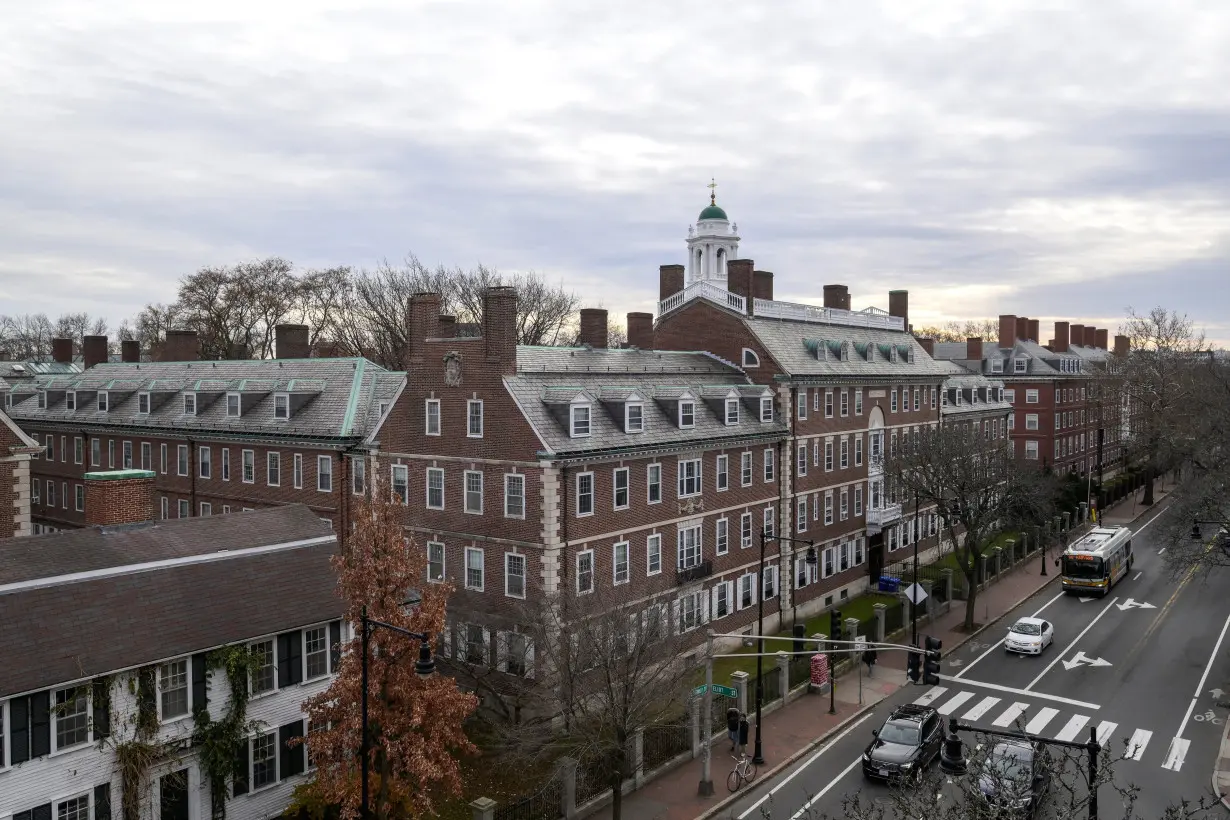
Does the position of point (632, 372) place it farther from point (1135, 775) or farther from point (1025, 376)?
point (1025, 376)

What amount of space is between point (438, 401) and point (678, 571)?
12112 mm

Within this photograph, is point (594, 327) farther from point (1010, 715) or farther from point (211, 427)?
point (1010, 715)

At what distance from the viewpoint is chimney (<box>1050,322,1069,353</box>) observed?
4154 inches

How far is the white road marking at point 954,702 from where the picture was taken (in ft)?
111

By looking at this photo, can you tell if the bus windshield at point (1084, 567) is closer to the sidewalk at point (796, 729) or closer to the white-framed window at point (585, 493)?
the sidewalk at point (796, 729)

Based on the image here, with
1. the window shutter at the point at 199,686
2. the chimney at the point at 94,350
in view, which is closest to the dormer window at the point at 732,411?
the window shutter at the point at 199,686

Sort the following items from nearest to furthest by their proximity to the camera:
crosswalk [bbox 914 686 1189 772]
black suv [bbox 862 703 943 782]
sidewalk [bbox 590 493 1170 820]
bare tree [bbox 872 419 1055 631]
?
1. sidewalk [bbox 590 493 1170 820]
2. black suv [bbox 862 703 943 782]
3. crosswalk [bbox 914 686 1189 772]
4. bare tree [bbox 872 419 1055 631]

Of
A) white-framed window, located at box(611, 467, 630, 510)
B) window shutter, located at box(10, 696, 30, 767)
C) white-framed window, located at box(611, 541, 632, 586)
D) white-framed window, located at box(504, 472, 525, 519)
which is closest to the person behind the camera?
window shutter, located at box(10, 696, 30, 767)

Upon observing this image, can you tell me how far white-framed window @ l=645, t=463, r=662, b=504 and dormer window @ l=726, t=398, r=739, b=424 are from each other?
584cm

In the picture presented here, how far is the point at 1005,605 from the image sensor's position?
49750 millimetres

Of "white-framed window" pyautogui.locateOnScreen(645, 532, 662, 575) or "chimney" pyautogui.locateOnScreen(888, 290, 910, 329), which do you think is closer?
"white-framed window" pyautogui.locateOnScreen(645, 532, 662, 575)

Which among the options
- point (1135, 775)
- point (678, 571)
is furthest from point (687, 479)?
point (1135, 775)

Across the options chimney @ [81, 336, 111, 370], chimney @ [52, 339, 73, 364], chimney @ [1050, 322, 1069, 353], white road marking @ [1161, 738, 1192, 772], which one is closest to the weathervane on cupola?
white road marking @ [1161, 738, 1192, 772]

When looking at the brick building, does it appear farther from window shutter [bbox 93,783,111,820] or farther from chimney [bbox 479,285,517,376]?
window shutter [bbox 93,783,111,820]
